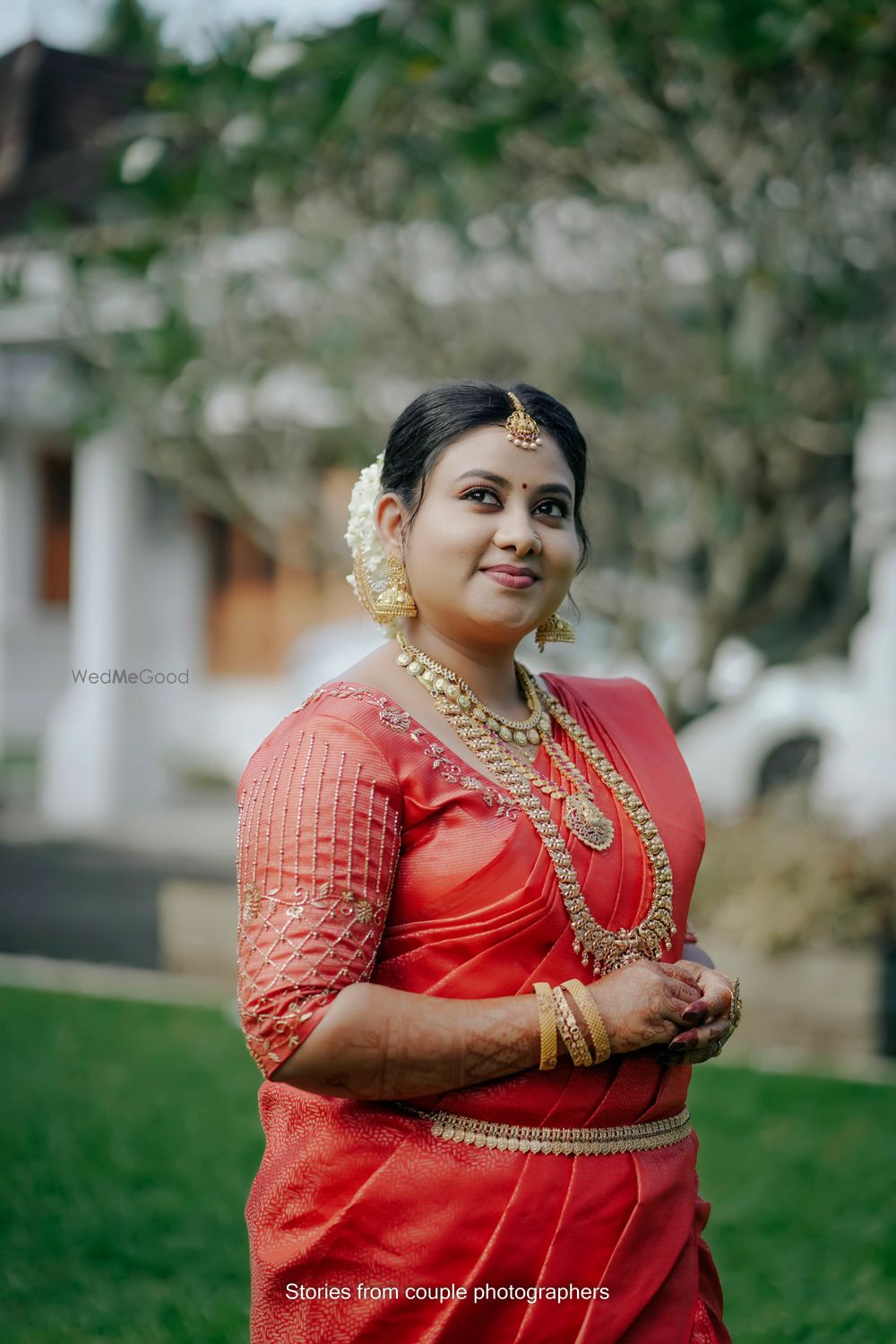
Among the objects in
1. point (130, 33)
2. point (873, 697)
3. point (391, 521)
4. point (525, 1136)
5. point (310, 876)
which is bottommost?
point (873, 697)

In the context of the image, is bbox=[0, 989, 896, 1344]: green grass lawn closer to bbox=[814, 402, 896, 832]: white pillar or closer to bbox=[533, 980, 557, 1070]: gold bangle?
bbox=[533, 980, 557, 1070]: gold bangle

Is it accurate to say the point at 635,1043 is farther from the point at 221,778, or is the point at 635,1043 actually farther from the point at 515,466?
the point at 221,778

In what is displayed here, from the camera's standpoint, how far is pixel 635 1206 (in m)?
1.82

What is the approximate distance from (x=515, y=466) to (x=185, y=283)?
4.49 m

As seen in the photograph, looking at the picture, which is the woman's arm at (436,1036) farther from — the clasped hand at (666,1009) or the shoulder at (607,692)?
the shoulder at (607,692)

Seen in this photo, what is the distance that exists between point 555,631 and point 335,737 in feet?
1.68

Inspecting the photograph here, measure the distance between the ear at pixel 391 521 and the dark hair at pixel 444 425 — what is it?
0.05ft

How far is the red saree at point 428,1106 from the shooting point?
1.73 metres

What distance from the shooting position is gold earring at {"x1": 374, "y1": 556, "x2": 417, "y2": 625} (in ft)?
6.46

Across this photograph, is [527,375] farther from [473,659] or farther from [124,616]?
[124,616]

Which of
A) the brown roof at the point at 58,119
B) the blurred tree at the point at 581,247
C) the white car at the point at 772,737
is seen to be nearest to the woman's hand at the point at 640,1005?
the blurred tree at the point at 581,247

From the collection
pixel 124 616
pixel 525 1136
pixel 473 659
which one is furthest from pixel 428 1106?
pixel 124 616

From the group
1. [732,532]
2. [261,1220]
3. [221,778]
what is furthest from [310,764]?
[221,778]

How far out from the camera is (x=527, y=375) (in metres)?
5.97
